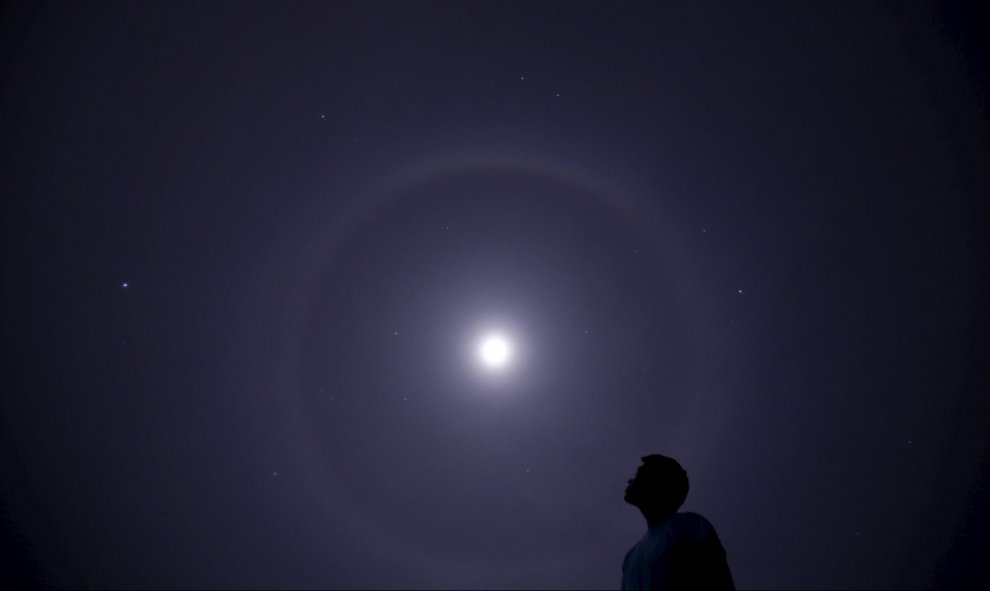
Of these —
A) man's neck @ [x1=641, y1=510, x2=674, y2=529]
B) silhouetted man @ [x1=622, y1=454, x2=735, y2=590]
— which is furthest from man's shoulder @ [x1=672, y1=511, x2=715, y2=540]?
man's neck @ [x1=641, y1=510, x2=674, y2=529]

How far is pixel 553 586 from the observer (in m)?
20.1

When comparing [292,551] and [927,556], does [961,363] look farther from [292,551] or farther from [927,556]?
[292,551]

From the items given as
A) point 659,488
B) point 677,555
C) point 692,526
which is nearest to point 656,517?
point 659,488

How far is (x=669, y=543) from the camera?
2.01m

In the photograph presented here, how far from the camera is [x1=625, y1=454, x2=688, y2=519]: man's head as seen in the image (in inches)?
93.4

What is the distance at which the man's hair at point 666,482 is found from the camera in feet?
7.79

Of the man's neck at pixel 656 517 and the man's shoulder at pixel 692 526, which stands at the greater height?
the man's neck at pixel 656 517

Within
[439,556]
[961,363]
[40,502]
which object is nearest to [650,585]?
[961,363]

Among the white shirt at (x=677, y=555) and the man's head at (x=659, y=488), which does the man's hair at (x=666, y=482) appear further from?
the white shirt at (x=677, y=555)

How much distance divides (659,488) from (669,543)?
401 mm

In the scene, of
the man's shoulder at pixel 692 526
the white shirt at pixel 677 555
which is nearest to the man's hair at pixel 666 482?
the white shirt at pixel 677 555

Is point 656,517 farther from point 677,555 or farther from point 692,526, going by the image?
point 677,555

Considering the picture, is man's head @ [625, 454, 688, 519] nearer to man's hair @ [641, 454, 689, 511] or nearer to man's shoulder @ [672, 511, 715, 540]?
man's hair @ [641, 454, 689, 511]

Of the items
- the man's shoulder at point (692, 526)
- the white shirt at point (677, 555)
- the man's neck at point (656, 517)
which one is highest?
the man's neck at point (656, 517)
